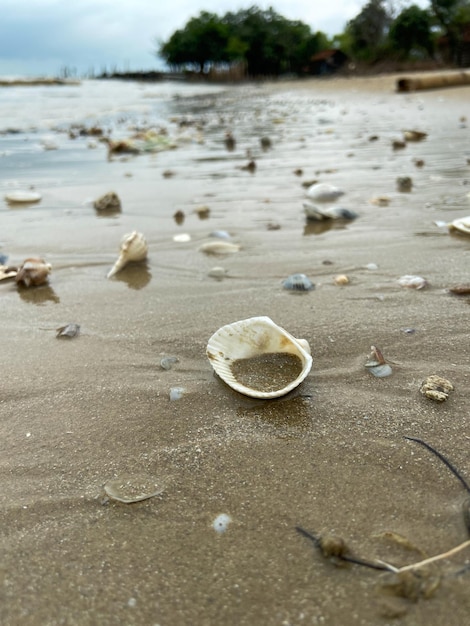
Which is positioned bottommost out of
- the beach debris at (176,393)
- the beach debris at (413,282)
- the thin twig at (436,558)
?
the beach debris at (176,393)

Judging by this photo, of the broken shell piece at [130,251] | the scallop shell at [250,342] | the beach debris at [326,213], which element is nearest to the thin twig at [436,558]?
the scallop shell at [250,342]

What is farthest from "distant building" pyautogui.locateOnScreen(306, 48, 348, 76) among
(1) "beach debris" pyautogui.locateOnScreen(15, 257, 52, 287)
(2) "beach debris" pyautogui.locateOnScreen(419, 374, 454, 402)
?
(2) "beach debris" pyautogui.locateOnScreen(419, 374, 454, 402)

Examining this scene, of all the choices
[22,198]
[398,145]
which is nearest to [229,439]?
[22,198]

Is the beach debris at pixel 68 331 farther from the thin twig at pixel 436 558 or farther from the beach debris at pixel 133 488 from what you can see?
the thin twig at pixel 436 558

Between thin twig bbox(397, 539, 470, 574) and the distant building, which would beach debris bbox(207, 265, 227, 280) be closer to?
thin twig bbox(397, 539, 470, 574)

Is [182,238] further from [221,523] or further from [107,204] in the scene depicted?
[221,523]
